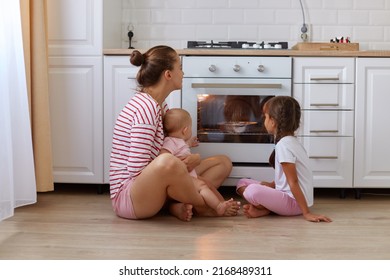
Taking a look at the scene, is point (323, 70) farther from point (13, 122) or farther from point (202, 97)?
point (13, 122)

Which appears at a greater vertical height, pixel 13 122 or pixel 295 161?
pixel 13 122

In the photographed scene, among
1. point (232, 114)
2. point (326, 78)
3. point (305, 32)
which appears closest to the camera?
point (326, 78)

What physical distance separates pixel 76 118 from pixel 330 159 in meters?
1.51

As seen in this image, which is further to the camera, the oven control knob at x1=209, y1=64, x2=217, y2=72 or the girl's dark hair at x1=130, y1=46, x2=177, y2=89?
the oven control knob at x1=209, y1=64, x2=217, y2=72


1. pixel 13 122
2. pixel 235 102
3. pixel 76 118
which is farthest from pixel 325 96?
pixel 13 122

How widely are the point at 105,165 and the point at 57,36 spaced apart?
0.80 metres

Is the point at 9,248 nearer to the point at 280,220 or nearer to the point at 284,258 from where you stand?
the point at 284,258

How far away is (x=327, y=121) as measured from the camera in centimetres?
328

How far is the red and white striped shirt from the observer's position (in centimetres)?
259

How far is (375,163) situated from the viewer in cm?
331

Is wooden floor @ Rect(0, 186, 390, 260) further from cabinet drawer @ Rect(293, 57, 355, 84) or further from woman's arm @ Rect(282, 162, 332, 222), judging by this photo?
cabinet drawer @ Rect(293, 57, 355, 84)

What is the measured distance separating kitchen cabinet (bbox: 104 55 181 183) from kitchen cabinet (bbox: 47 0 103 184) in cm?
4

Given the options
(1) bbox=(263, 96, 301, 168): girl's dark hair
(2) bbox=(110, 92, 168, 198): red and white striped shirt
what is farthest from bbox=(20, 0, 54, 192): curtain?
(1) bbox=(263, 96, 301, 168): girl's dark hair
